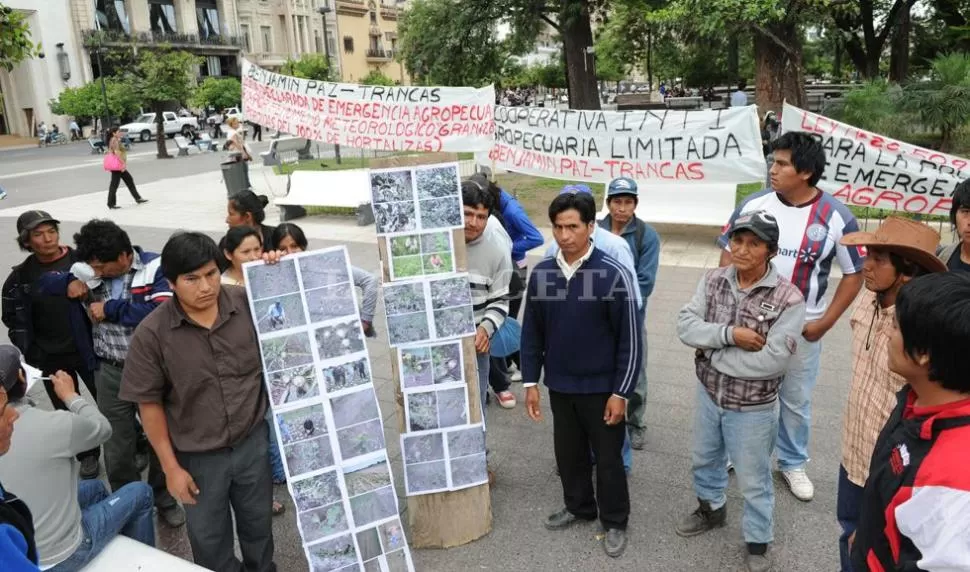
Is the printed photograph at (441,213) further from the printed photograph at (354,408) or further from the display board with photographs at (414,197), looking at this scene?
the printed photograph at (354,408)

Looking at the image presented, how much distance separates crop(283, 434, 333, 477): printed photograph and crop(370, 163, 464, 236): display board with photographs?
0.97 metres

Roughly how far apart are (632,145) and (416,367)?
638 centimetres

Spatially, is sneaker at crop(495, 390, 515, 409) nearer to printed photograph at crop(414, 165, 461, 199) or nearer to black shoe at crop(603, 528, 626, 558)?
black shoe at crop(603, 528, 626, 558)

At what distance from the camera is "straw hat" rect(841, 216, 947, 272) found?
2.42 m

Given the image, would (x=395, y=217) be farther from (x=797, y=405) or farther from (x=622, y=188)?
(x=797, y=405)

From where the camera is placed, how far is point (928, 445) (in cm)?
161

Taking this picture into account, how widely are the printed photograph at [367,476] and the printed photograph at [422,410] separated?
0.32m

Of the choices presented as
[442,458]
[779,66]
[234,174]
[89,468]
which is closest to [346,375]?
[442,458]

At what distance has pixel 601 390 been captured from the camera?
3.13 m

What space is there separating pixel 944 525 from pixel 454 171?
226 cm

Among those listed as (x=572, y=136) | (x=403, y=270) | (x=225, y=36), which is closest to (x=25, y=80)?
(x=225, y=36)

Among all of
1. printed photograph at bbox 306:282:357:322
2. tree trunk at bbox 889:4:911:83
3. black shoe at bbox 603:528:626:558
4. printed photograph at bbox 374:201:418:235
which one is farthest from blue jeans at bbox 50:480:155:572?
tree trunk at bbox 889:4:911:83

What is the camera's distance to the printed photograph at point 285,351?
2768 mm

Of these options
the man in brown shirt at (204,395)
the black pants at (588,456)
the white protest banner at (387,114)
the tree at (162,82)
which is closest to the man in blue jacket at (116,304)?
the man in brown shirt at (204,395)
